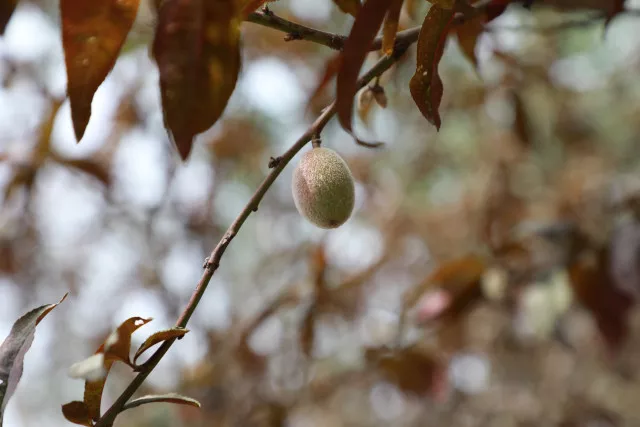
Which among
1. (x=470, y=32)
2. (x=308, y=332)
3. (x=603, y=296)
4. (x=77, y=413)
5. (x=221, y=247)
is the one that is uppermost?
(x=470, y=32)

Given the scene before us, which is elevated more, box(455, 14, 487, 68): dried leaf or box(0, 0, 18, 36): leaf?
box(0, 0, 18, 36): leaf

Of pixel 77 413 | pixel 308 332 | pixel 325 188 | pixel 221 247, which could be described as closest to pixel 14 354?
pixel 77 413

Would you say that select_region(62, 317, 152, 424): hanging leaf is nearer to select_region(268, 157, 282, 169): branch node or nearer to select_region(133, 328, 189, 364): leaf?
select_region(133, 328, 189, 364): leaf

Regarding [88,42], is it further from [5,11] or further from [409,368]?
[409,368]

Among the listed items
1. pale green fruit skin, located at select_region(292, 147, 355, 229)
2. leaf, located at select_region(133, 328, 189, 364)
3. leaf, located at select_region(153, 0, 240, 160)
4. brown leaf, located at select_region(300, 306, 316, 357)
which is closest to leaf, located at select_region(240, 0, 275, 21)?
leaf, located at select_region(153, 0, 240, 160)

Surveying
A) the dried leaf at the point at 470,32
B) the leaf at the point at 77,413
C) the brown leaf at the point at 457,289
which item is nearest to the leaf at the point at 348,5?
the dried leaf at the point at 470,32

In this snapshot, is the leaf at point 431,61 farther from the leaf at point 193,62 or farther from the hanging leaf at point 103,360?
the hanging leaf at point 103,360

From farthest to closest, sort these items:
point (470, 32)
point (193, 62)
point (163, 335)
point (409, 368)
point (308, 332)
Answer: point (409, 368) → point (308, 332) → point (470, 32) → point (163, 335) → point (193, 62)
